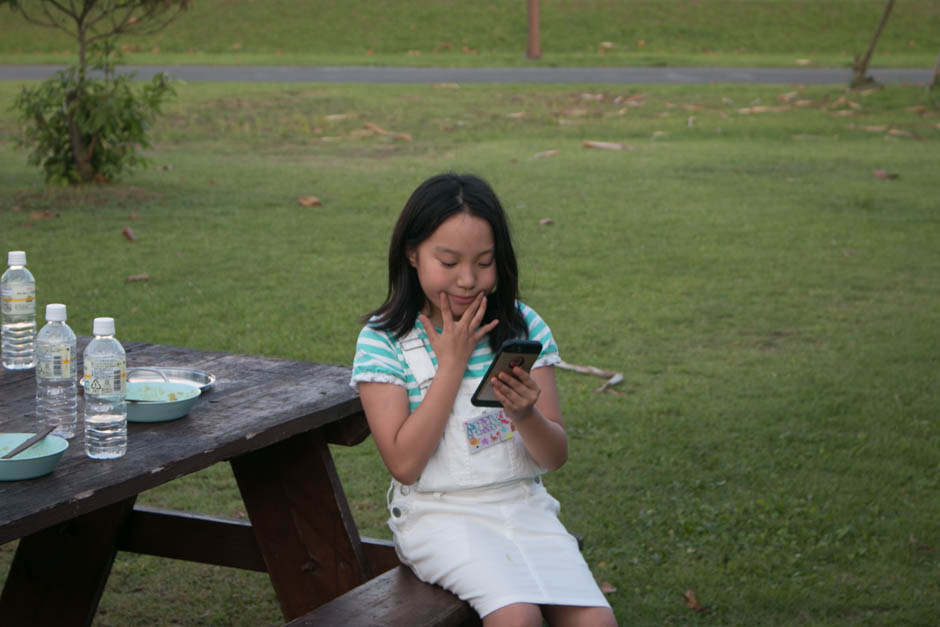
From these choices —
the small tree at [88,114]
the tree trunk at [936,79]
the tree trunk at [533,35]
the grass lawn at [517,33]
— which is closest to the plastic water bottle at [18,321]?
the small tree at [88,114]

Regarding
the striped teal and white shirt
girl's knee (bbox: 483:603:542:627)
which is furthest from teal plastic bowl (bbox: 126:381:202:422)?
girl's knee (bbox: 483:603:542:627)

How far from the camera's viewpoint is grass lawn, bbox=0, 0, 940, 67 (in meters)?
26.5

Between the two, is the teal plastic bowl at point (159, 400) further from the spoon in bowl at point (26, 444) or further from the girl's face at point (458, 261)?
the girl's face at point (458, 261)

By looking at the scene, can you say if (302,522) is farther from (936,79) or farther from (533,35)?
(533,35)

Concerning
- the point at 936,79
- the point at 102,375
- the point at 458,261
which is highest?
the point at 458,261

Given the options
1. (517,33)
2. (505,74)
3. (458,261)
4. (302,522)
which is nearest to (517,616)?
(458,261)

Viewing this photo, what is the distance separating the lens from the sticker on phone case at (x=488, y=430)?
253cm

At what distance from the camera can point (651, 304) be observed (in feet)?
22.8

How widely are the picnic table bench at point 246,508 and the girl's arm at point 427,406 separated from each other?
242 millimetres

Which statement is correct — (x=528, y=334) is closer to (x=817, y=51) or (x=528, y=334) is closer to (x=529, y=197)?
(x=529, y=197)

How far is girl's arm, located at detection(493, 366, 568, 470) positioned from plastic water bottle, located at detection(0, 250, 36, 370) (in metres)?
1.34

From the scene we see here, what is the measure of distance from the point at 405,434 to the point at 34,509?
77cm

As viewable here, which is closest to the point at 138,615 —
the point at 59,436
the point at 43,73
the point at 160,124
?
the point at 59,436

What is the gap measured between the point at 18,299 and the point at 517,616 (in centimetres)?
155
